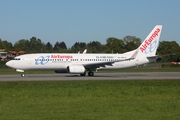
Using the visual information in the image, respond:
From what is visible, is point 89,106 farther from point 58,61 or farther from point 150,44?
point 150,44

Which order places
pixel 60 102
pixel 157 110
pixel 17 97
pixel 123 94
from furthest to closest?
pixel 123 94, pixel 17 97, pixel 60 102, pixel 157 110

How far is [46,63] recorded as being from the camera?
45594 mm

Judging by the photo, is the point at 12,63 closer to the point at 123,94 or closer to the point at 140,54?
the point at 140,54

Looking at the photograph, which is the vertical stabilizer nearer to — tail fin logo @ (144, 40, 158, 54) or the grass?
tail fin logo @ (144, 40, 158, 54)

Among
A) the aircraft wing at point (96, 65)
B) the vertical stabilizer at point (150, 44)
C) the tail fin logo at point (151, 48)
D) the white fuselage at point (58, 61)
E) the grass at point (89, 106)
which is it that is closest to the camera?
the grass at point (89, 106)

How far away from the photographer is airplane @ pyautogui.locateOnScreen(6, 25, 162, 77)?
45.2 m

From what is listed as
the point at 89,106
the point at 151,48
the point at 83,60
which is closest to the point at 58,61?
the point at 83,60

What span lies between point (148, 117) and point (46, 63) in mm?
32643

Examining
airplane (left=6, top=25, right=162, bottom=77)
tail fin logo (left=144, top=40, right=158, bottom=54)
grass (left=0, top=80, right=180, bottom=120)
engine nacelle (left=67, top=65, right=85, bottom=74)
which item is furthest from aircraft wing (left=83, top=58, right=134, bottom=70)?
grass (left=0, top=80, right=180, bottom=120)

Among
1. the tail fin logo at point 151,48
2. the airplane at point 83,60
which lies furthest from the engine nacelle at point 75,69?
the tail fin logo at point 151,48

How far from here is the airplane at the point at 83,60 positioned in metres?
45.2

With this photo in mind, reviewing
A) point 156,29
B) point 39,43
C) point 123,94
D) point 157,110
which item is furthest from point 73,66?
point 39,43

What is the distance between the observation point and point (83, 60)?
4762cm

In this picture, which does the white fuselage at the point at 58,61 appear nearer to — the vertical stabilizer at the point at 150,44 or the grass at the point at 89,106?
the vertical stabilizer at the point at 150,44
